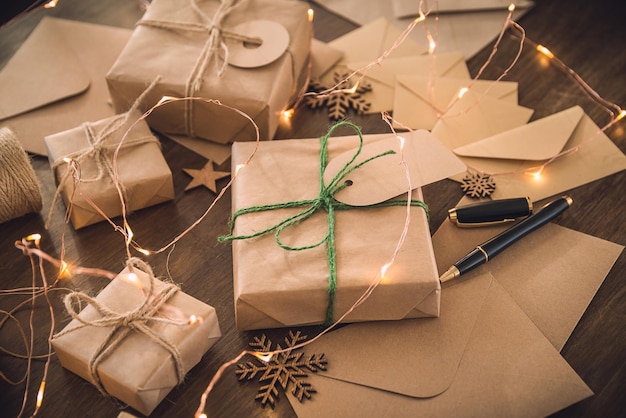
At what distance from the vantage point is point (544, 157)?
3.75 feet

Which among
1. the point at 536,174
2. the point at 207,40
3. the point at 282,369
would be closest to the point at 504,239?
the point at 536,174

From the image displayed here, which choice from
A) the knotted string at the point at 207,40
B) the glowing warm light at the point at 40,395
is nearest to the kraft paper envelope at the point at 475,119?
the knotted string at the point at 207,40

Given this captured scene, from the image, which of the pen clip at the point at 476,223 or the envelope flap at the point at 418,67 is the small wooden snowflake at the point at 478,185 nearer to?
the pen clip at the point at 476,223

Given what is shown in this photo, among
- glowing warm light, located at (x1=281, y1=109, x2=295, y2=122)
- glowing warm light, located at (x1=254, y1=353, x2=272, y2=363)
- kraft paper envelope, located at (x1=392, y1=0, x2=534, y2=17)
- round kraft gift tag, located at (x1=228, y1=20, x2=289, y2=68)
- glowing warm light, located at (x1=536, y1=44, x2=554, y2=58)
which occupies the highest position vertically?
round kraft gift tag, located at (x1=228, y1=20, x2=289, y2=68)

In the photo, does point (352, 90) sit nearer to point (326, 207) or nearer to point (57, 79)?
point (326, 207)

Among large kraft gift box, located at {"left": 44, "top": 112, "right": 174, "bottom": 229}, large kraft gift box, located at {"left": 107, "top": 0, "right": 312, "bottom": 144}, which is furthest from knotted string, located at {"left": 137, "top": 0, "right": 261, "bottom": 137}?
large kraft gift box, located at {"left": 44, "top": 112, "right": 174, "bottom": 229}

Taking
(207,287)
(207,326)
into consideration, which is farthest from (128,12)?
(207,326)

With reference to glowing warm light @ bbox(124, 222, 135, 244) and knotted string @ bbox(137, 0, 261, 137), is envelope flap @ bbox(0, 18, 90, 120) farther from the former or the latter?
glowing warm light @ bbox(124, 222, 135, 244)

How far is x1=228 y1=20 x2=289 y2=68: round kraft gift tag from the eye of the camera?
114 cm

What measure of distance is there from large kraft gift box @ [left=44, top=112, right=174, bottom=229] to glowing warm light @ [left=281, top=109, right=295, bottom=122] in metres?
0.24

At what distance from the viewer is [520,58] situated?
4.29 feet

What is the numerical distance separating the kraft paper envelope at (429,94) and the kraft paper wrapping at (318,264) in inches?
9.6

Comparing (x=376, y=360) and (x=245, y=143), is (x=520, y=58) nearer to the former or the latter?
(x=245, y=143)

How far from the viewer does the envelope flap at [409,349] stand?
933 mm
